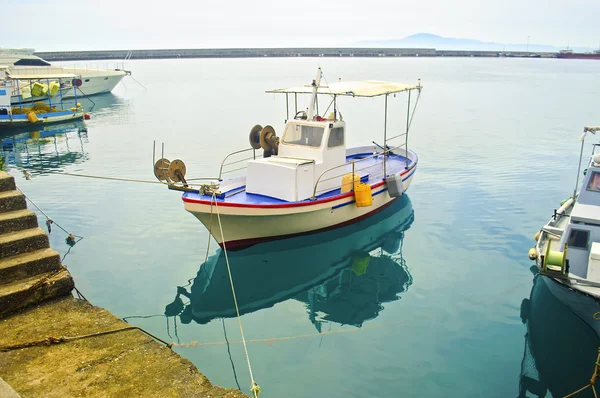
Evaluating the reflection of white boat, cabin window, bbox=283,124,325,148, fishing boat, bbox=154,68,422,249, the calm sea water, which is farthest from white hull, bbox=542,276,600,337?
the reflection of white boat

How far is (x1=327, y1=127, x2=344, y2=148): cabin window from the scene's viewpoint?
44.0 feet

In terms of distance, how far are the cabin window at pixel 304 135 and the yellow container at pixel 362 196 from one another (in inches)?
61.4

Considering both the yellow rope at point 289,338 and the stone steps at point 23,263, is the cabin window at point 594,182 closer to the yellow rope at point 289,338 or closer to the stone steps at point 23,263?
the yellow rope at point 289,338

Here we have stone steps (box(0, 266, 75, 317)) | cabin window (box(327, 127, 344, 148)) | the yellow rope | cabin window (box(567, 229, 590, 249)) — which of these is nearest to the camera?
stone steps (box(0, 266, 75, 317))

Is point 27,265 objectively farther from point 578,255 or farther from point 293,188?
point 578,255

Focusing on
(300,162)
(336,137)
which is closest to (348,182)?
(336,137)

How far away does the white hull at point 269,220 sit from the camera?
11.6 meters

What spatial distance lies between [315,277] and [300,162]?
279 cm

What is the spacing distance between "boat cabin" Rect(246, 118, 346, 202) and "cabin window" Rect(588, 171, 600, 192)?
233 inches

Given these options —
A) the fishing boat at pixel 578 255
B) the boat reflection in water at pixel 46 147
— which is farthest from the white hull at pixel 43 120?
the fishing boat at pixel 578 255

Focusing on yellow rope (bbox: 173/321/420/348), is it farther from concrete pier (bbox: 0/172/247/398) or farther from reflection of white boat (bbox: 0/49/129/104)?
reflection of white boat (bbox: 0/49/129/104)

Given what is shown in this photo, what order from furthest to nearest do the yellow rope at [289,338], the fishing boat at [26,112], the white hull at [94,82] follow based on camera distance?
the white hull at [94,82] < the fishing boat at [26,112] < the yellow rope at [289,338]

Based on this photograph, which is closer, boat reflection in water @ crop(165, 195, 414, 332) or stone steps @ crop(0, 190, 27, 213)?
stone steps @ crop(0, 190, 27, 213)

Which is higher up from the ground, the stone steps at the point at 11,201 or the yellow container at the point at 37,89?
the yellow container at the point at 37,89
